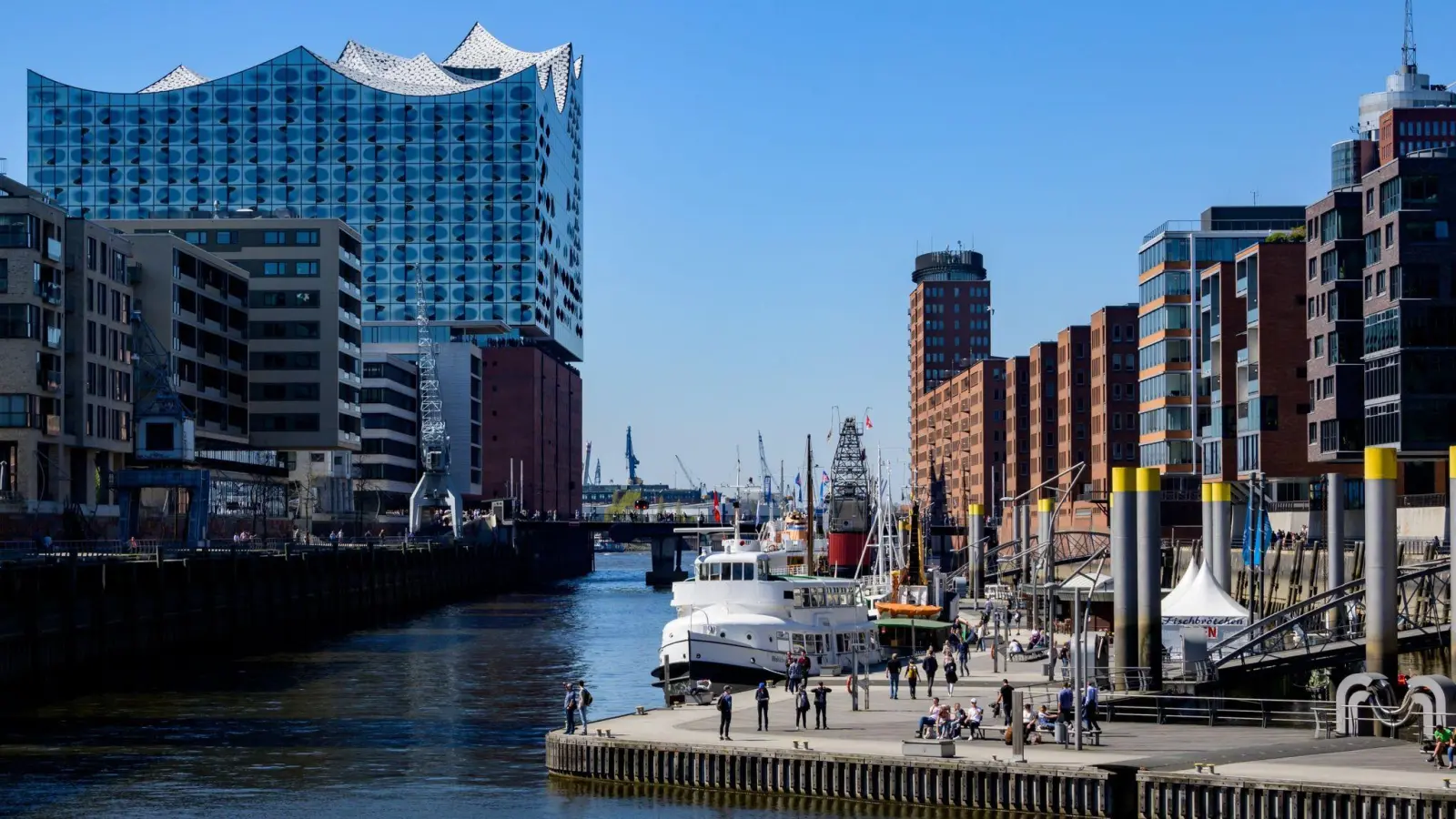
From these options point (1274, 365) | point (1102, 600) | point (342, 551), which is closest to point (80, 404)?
point (342, 551)

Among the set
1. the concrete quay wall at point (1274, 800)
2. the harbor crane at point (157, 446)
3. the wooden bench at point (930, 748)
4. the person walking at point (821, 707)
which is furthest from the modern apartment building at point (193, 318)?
the concrete quay wall at point (1274, 800)

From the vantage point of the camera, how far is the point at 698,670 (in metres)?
79.1

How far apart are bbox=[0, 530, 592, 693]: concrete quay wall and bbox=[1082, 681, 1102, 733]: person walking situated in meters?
52.3

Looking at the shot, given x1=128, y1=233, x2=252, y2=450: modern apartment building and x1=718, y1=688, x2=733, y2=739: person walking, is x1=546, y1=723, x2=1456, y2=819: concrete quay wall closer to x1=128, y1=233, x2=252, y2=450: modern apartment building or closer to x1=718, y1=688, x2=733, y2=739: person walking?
x1=718, y1=688, x2=733, y2=739: person walking

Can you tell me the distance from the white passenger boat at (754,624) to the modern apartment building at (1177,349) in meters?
102

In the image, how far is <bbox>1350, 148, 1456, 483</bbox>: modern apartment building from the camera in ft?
401

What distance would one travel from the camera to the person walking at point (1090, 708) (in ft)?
185

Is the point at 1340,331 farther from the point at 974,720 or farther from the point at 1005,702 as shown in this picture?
the point at 974,720

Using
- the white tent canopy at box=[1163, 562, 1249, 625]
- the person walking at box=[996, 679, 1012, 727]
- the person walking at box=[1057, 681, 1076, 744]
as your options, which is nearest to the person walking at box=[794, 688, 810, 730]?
the person walking at box=[996, 679, 1012, 727]

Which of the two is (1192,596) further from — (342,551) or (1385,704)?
(342,551)

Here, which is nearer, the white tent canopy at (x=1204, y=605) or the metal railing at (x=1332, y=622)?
the metal railing at (x=1332, y=622)

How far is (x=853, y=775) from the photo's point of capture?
2100 inches

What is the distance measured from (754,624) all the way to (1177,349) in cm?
11459

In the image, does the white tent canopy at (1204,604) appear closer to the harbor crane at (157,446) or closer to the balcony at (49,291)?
the harbor crane at (157,446)
